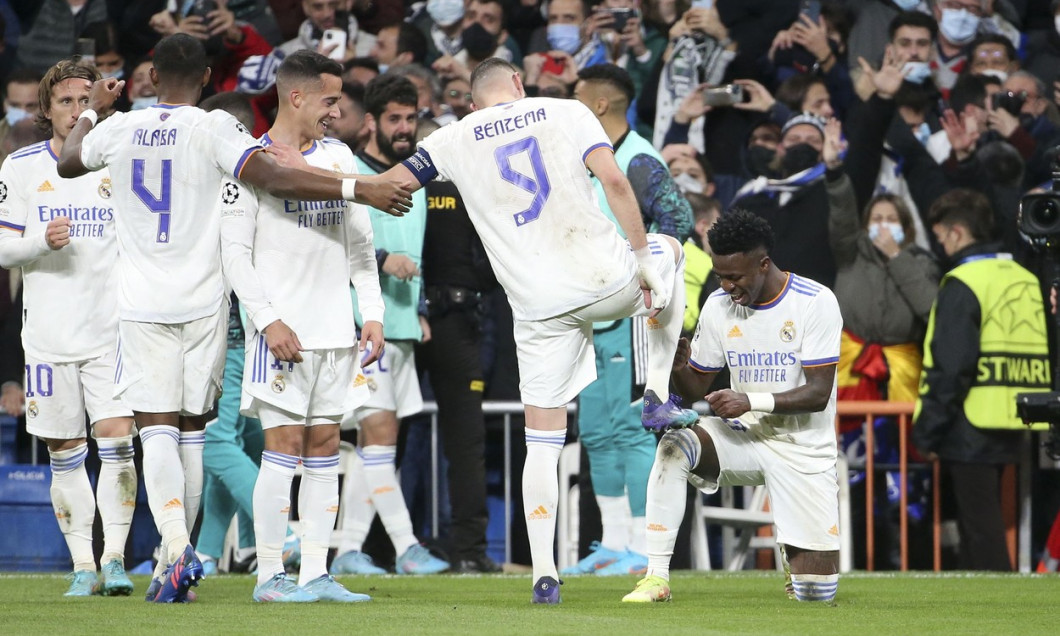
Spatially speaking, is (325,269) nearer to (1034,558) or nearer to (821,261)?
(821,261)

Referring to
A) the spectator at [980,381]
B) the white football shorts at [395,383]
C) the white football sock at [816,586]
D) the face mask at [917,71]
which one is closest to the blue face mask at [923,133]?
the face mask at [917,71]

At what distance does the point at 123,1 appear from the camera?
40.0 ft

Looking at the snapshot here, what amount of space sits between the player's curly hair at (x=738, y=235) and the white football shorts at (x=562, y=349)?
0.28m

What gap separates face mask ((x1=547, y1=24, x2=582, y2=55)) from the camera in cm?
1138

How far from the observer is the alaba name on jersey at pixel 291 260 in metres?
6.29

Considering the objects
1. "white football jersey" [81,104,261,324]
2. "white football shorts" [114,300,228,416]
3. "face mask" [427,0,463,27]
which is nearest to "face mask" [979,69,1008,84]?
"face mask" [427,0,463,27]

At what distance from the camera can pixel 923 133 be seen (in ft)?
35.1

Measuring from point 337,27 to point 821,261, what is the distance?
403 cm

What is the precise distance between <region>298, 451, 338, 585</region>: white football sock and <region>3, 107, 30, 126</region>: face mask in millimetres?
5582

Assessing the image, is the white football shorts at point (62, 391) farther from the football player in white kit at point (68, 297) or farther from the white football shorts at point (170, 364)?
the white football shorts at point (170, 364)

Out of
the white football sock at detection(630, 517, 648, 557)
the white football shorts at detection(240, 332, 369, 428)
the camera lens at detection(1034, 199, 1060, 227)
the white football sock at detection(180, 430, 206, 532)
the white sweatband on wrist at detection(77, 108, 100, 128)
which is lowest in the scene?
the white football sock at detection(630, 517, 648, 557)

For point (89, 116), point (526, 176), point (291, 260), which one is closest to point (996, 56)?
point (526, 176)

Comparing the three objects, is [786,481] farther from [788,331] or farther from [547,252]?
[547,252]

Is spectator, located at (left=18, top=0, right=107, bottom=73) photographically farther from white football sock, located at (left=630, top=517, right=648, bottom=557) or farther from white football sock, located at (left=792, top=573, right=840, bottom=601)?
white football sock, located at (left=792, top=573, right=840, bottom=601)
